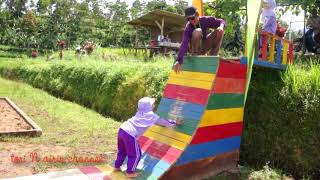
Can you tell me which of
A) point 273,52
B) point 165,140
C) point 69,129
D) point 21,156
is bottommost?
point 69,129

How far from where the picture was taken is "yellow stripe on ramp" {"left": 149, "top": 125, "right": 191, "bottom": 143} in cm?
555

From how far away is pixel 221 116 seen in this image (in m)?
5.87

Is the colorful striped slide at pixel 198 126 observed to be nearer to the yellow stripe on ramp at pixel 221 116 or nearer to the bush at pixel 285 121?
the yellow stripe on ramp at pixel 221 116

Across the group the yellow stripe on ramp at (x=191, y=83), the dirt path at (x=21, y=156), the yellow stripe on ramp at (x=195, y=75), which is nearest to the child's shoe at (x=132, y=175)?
the dirt path at (x=21, y=156)

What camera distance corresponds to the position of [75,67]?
15.0 metres

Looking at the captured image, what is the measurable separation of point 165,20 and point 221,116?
637 inches

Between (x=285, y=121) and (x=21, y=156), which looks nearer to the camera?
(x=285, y=121)

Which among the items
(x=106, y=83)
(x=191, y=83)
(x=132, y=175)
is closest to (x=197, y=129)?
(x=191, y=83)

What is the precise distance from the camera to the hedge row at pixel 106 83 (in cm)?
967

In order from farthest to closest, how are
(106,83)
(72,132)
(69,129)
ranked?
(106,83), (69,129), (72,132)

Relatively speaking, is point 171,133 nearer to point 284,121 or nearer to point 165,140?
point 165,140

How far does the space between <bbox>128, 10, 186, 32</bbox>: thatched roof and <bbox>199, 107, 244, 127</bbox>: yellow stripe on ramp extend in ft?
47.4

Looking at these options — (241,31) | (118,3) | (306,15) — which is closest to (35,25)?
(118,3)

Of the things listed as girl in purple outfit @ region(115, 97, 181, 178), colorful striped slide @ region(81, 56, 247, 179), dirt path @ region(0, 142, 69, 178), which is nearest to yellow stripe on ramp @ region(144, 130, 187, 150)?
colorful striped slide @ region(81, 56, 247, 179)
